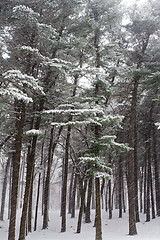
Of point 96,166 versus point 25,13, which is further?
point 96,166

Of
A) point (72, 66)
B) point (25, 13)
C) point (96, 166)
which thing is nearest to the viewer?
point (25, 13)

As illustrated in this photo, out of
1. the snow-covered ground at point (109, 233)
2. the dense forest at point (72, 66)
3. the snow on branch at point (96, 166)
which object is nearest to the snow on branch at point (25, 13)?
the dense forest at point (72, 66)

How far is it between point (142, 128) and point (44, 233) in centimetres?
1146

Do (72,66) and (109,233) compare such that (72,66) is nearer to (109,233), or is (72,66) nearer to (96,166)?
(96,166)

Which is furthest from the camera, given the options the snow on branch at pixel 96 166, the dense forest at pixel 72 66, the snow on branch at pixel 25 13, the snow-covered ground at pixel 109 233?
the snow-covered ground at pixel 109 233

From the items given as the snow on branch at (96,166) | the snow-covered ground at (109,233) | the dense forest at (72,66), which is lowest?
the snow-covered ground at (109,233)

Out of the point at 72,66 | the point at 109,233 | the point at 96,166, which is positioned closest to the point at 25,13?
the point at 72,66

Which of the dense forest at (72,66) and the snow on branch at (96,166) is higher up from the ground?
the dense forest at (72,66)

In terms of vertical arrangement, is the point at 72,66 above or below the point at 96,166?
above

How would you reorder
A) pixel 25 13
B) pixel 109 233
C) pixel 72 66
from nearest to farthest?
pixel 25 13 → pixel 72 66 → pixel 109 233

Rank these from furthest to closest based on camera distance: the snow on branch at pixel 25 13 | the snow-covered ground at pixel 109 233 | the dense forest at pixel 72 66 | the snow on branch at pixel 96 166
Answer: the snow-covered ground at pixel 109 233 → the snow on branch at pixel 96 166 → the dense forest at pixel 72 66 → the snow on branch at pixel 25 13

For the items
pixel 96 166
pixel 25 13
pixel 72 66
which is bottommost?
pixel 96 166

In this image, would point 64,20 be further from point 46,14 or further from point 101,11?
point 101,11

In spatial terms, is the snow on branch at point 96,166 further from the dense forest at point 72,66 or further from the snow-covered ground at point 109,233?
the snow-covered ground at point 109,233
